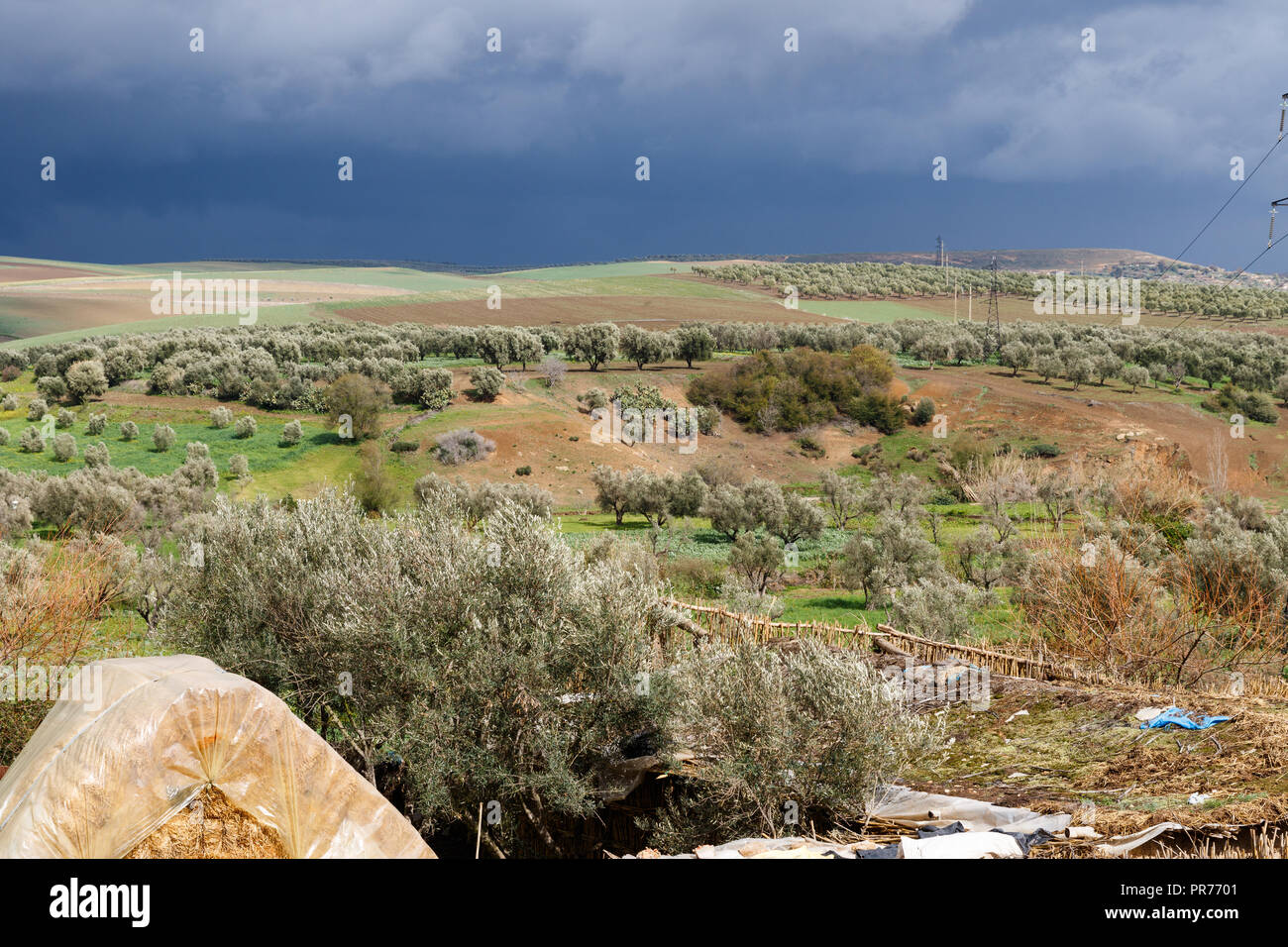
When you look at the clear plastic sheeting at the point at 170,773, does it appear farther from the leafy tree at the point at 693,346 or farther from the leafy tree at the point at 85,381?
the leafy tree at the point at 693,346

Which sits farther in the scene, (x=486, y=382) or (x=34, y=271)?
(x=34, y=271)

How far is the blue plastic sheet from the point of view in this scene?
10.2 m

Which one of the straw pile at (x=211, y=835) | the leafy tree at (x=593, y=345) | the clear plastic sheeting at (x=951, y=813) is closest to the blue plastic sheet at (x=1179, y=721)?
the clear plastic sheeting at (x=951, y=813)

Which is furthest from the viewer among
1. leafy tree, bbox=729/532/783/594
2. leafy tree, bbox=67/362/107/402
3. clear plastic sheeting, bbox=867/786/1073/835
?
leafy tree, bbox=67/362/107/402

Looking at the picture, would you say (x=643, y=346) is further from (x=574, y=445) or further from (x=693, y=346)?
(x=574, y=445)

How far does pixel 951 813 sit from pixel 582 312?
309 feet

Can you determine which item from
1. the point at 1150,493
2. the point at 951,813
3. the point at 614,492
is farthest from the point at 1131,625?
the point at 614,492

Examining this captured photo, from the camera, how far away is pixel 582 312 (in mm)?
100062

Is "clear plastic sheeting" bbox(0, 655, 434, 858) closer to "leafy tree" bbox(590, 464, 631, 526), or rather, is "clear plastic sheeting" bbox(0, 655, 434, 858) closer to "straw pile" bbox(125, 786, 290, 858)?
"straw pile" bbox(125, 786, 290, 858)

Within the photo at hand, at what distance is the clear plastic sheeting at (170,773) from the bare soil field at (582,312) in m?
81.7

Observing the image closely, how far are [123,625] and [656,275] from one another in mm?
117842

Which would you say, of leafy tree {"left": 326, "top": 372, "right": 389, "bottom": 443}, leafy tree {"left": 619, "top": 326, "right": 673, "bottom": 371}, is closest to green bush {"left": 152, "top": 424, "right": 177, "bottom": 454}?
leafy tree {"left": 326, "top": 372, "right": 389, "bottom": 443}

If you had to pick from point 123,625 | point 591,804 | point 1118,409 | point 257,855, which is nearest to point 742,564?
point 123,625

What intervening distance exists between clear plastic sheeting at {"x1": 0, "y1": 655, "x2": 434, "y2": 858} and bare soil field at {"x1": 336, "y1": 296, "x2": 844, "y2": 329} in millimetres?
81701
